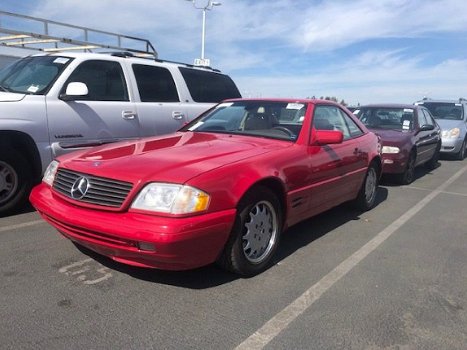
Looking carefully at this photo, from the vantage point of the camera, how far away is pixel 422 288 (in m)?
3.57

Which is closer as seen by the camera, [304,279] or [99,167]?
[99,167]

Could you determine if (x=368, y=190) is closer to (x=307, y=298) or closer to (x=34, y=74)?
(x=307, y=298)

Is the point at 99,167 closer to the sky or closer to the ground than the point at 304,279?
closer to the sky

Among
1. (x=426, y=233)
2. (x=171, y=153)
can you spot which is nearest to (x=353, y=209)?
(x=426, y=233)

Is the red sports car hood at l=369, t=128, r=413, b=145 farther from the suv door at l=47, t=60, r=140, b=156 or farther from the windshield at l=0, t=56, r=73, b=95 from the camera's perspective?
the windshield at l=0, t=56, r=73, b=95

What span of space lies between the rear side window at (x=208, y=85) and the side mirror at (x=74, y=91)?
209 cm

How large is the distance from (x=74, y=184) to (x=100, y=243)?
0.53 metres

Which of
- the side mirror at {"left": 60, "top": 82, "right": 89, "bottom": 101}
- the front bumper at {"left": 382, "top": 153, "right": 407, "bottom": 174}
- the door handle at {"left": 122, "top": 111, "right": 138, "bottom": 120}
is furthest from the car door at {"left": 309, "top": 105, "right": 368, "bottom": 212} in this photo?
the side mirror at {"left": 60, "top": 82, "right": 89, "bottom": 101}

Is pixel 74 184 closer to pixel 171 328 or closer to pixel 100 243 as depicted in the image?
pixel 100 243

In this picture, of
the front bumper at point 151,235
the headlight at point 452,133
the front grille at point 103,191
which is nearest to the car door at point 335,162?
the front bumper at point 151,235

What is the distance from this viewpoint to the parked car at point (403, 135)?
7.99 meters

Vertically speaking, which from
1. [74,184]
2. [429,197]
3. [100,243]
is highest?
[74,184]

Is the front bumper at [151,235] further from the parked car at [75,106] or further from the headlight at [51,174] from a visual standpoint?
the parked car at [75,106]

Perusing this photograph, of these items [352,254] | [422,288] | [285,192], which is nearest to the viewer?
[422,288]
